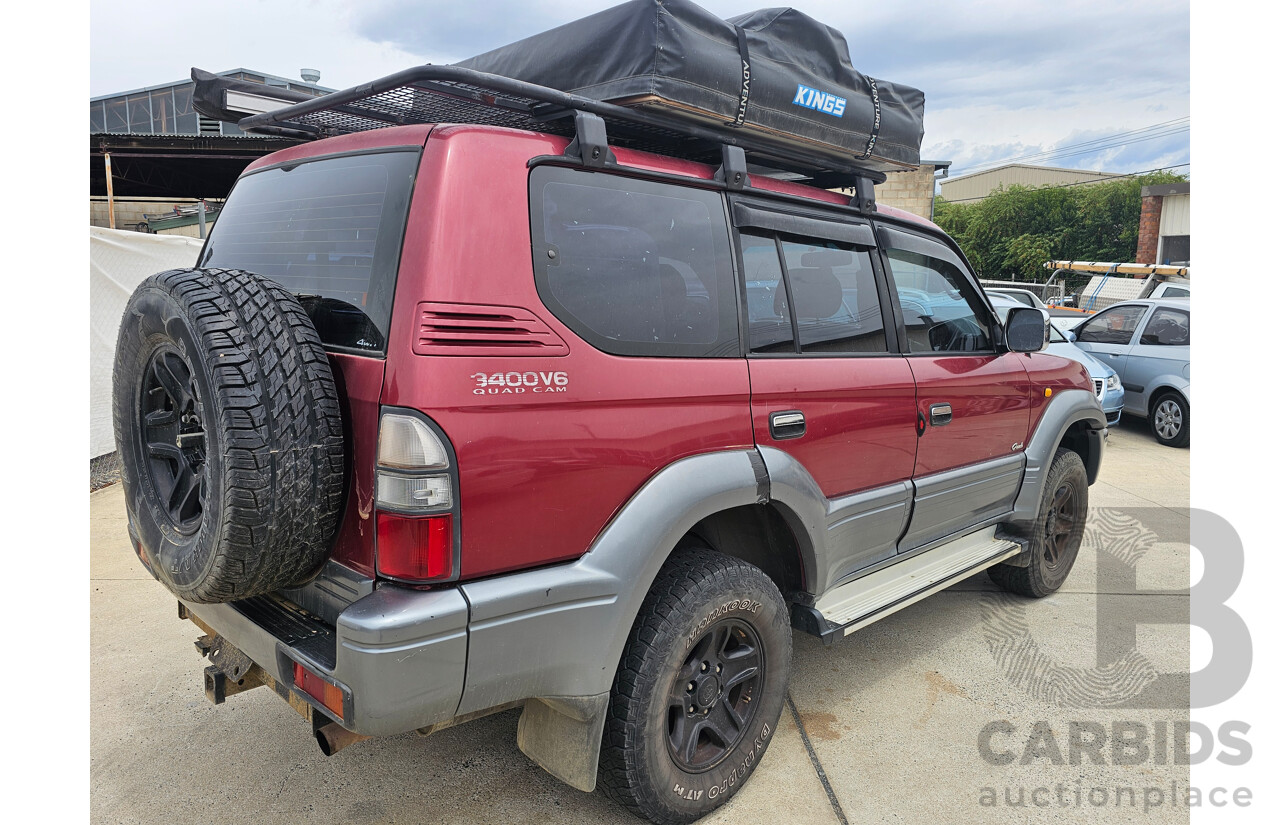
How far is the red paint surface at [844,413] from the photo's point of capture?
105 inches

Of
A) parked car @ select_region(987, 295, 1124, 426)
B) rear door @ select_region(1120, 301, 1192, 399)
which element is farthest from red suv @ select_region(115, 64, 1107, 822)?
rear door @ select_region(1120, 301, 1192, 399)

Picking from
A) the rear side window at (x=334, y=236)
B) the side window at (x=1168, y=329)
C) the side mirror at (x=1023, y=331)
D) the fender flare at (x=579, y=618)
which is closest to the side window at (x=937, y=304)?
the side mirror at (x=1023, y=331)

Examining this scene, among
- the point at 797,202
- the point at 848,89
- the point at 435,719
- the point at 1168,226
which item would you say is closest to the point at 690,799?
the point at 435,719

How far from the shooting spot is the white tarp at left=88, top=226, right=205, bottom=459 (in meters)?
6.49

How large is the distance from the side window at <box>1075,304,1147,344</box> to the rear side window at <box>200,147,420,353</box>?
10.5 m

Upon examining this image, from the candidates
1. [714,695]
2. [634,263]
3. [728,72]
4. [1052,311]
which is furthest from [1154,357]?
[634,263]

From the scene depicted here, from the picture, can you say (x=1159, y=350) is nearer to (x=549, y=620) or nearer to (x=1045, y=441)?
(x=1045, y=441)

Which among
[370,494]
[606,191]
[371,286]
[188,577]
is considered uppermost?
[606,191]

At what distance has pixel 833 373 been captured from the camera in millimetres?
2904

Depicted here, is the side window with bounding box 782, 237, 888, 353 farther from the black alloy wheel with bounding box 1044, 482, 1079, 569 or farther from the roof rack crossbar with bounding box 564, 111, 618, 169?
the black alloy wheel with bounding box 1044, 482, 1079, 569

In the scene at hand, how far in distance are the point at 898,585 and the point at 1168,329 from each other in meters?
8.55

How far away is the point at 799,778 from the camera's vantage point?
9.32 feet

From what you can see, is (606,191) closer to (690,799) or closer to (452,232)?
(452,232)

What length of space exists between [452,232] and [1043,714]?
3.05m
